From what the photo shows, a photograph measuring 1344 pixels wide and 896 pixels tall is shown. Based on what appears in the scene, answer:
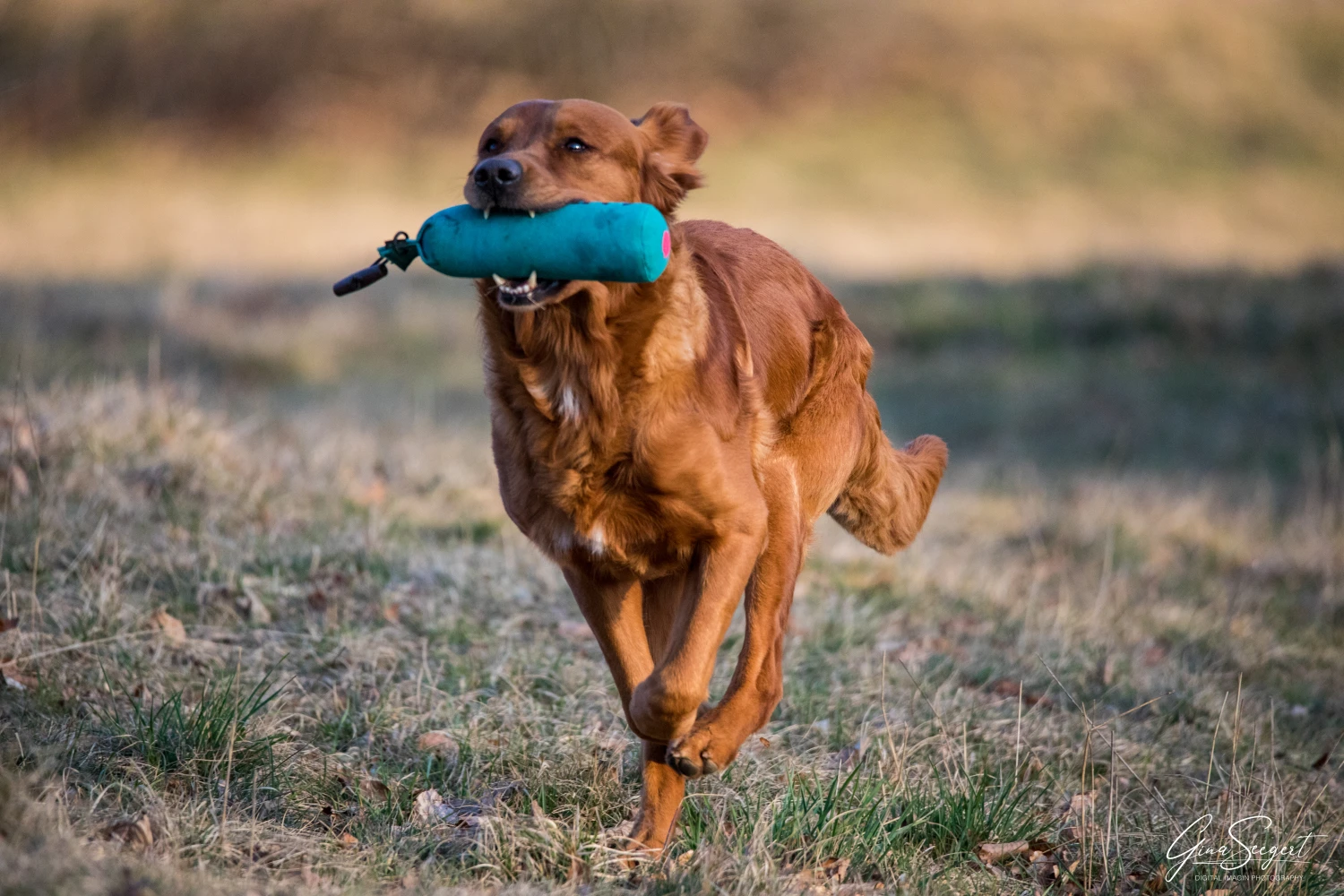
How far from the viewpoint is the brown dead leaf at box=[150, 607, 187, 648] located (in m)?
4.24

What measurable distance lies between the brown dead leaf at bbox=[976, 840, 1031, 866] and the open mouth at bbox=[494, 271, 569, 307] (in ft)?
6.22

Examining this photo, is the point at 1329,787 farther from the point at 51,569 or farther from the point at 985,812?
the point at 51,569

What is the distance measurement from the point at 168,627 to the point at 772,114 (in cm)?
2668

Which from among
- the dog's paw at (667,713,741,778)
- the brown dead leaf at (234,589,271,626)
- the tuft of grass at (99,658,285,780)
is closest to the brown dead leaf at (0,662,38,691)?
the tuft of grass at (99,658,285,780)

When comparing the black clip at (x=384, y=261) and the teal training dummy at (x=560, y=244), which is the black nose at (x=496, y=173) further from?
the black clip at (x=384, y=261)

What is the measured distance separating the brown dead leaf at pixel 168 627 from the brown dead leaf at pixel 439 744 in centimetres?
103

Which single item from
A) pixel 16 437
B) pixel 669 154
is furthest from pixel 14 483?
pixel 669 154

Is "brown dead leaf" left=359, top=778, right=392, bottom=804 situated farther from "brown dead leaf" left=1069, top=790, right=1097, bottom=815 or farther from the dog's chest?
"brown dead leaf" left=1069, top=790, right=1097, bottom=815

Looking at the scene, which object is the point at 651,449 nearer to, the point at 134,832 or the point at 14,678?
the point at 134,832

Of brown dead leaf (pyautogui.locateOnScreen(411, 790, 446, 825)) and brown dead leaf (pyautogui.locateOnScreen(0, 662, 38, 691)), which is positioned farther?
brown dead leaf (pyautogui.locateOnScreen(0, 662, 38, 691))

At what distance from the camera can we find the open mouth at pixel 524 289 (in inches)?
119

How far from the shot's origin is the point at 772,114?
2930cm

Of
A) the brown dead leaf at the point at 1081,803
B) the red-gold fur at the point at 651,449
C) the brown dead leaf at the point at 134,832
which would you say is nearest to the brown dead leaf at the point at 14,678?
the brown dead leaf at the point at 134,832

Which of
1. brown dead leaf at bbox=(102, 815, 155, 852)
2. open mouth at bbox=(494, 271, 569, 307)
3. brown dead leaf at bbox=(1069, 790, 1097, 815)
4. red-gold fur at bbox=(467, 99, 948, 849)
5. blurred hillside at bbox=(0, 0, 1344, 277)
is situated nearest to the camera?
brown dead leaf at bbox=(102, 815, 155, 852)
